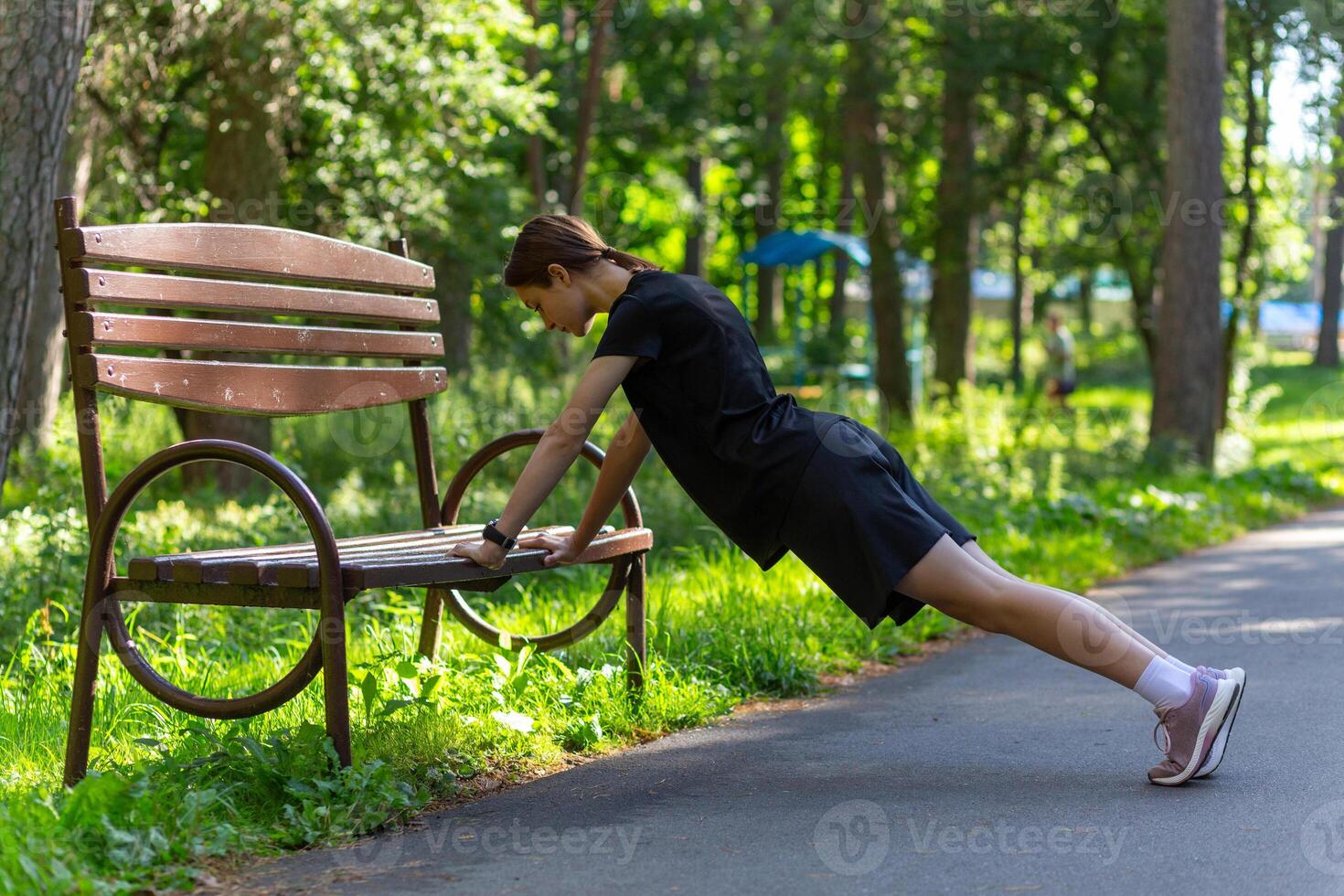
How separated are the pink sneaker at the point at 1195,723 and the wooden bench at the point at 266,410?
5.32 feet

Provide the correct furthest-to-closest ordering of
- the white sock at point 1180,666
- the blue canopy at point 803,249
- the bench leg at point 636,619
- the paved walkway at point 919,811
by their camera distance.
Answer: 1. the blue canopy at point 803,249
2. the bench leg at point 636,619
3. the white sock at point 1180,666
4. the paved walkway at point 919,811

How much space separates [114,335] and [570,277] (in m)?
1.22

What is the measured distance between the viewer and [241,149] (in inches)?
429

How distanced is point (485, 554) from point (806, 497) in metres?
0.84

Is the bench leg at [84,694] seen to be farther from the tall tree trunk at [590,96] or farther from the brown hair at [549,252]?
the tall tree trunk at [590,96]

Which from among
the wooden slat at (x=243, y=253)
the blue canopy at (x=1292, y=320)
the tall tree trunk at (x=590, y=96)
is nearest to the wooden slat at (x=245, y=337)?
the wooden slat at (x=243, y=253)

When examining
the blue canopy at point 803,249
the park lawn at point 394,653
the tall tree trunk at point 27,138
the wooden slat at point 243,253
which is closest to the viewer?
the park lawn at point 394,653

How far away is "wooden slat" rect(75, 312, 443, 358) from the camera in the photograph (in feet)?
12.9

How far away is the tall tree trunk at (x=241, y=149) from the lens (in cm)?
1059

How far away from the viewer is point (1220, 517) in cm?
1043

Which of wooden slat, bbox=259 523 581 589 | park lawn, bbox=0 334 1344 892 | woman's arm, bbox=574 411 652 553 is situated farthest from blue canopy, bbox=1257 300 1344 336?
wooden slat, bbox=259 523 581 589

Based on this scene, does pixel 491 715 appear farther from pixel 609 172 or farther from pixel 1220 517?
pixel 609 172

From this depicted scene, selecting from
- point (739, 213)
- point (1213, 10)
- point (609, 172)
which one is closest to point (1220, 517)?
point (1213, 10)

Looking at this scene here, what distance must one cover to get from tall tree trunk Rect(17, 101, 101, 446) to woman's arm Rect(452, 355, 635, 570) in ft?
25.8
